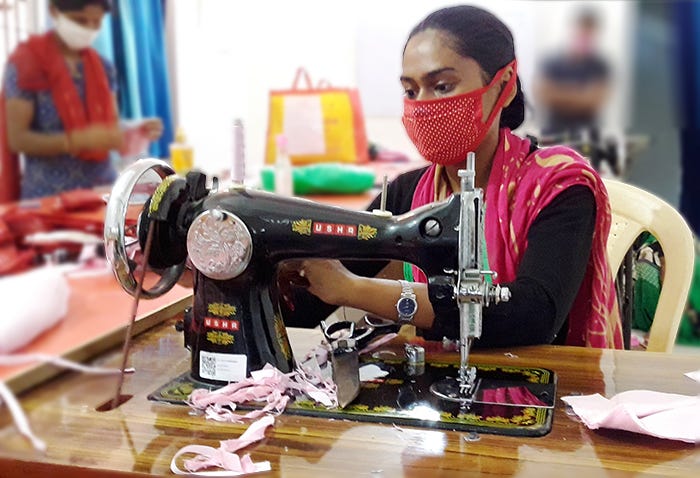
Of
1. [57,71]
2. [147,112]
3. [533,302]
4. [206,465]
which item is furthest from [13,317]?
[147,112]

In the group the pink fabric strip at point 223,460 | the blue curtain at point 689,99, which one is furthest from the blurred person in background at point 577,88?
the pink fabric strip at point 223,460

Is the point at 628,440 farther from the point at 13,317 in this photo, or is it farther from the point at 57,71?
the point at 57,71

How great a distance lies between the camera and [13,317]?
1167 mm

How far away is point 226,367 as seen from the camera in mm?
1023

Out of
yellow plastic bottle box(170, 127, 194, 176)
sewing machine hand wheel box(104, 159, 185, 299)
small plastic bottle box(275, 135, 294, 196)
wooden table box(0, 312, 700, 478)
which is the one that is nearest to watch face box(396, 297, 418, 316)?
wooden table box(0, 312, 700, 478)

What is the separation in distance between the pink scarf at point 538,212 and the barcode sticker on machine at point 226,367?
459mm

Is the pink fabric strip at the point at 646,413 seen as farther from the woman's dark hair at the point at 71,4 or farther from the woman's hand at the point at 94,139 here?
the woman's dark hair at the point at 71,4

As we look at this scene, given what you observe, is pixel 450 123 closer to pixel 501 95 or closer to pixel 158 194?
pixel 501 95

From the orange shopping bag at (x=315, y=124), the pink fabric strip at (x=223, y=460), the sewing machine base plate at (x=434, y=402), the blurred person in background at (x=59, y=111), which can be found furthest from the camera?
the orange shopping bag at (x=315, y=124)

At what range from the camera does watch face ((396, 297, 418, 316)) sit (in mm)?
1129

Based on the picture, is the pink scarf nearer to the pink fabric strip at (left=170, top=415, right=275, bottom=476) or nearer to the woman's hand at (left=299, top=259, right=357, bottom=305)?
the woman's hand at (left=299, top=259, right=357, bottom=305)

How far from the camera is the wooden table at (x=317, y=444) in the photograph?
80 cm

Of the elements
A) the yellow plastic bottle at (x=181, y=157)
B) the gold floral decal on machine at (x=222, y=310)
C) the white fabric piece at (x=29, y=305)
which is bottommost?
the white fabric piece at (x=29, y=305)

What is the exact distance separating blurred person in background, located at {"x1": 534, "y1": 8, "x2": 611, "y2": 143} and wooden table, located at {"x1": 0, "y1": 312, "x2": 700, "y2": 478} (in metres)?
2.16
